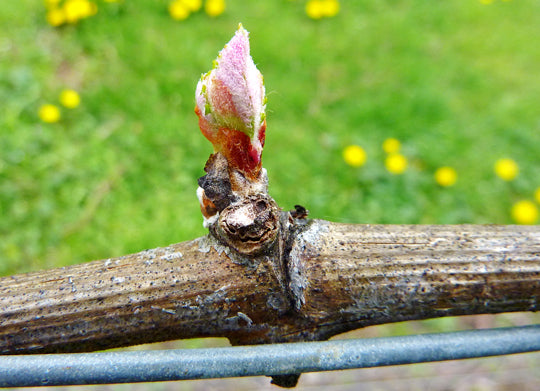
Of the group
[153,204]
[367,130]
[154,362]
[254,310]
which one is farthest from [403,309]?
[367,130]

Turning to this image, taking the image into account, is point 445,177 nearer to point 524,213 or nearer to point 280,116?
point 524,213

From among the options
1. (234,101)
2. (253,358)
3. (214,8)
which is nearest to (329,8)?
(214,8)

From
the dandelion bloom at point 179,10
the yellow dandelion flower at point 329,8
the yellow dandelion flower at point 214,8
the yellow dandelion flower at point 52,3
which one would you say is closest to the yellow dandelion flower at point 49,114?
the yellow dandelion flower at point 52,3

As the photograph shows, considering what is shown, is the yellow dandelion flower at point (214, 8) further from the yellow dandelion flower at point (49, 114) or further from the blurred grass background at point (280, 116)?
the yellow dandelion flower at point (49, 114)

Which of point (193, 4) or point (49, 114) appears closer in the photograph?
point (49, 114)

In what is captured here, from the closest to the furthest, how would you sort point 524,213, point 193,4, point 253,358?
point 253,358
point 524,213
point 193,4

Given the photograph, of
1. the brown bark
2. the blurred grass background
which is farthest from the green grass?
the brown bark
